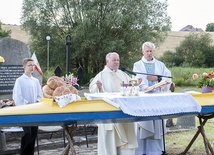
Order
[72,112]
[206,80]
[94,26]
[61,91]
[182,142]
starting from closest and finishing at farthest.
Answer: [72,112] < [61,91] < [206,80] < [182,142] < [94,26]

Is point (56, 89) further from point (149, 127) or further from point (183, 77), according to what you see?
point (183, 77)

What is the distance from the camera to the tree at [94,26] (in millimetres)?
30453

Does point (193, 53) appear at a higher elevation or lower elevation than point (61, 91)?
higher

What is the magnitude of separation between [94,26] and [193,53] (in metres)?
16.4

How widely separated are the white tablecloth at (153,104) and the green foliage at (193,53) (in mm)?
37215

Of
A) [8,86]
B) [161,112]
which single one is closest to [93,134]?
[8,86]

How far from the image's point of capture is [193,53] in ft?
143

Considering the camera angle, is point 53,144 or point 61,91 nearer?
point 61,91

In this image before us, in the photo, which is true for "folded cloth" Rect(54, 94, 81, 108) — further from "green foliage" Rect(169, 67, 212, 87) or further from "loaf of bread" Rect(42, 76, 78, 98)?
"green foliage" Rect(169, 67, 212, 87)

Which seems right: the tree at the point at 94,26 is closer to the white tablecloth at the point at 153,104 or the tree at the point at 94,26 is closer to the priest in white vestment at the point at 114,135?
the priest in white vestment at the point at 114,135

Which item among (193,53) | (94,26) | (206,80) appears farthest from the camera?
(193,53)

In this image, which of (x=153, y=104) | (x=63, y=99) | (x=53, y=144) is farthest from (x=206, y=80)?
(x=53, y=144)

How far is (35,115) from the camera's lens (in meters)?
4.61

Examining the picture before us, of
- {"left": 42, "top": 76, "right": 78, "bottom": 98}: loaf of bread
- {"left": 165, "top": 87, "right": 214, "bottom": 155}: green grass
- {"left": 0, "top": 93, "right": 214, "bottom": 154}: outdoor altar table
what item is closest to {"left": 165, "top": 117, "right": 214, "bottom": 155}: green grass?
{"left": 165, "top": 87, "right": 214, "bottom": 155}: green grass
